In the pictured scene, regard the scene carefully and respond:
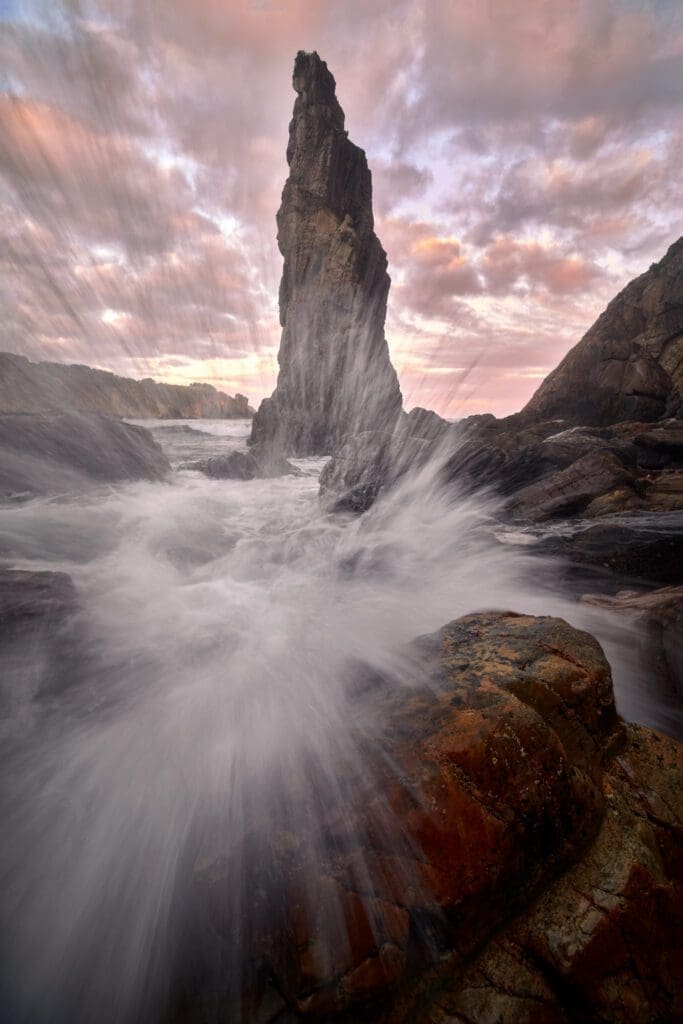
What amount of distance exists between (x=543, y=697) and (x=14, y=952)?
322cm

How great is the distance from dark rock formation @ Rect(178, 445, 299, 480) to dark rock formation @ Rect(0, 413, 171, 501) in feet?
12.2

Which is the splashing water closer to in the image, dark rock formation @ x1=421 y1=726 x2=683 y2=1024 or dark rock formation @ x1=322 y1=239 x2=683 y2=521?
dark rock formation @ x1=421 y1=726 x2=683 y2=1024

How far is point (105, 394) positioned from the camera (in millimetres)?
97688

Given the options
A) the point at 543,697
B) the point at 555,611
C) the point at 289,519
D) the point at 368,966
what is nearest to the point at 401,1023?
the point at 368,966

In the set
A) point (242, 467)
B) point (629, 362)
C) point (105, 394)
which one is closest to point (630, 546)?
point (242, 467)

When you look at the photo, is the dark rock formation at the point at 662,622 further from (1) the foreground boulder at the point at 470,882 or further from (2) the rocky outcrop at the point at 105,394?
(2) the rocky outcrop at the point at 105,394

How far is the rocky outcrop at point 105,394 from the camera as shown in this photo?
6275cm

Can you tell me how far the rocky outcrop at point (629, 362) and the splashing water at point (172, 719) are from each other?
16.5 metres

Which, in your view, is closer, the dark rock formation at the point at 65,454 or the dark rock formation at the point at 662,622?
the dark rock formation at the point at 662,622

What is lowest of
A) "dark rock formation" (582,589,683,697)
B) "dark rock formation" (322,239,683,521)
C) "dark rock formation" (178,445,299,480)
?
"dark rock formation" (178,445,299,480)

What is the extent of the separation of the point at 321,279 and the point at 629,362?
2589 cm

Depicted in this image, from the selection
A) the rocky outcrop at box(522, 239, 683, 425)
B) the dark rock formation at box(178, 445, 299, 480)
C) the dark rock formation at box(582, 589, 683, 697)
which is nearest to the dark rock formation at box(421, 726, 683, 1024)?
the dark rock formation at box(582, 589, 683, 697)

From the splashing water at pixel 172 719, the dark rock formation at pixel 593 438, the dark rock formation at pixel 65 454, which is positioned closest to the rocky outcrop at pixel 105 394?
the dark rock formation at pixel 65 454

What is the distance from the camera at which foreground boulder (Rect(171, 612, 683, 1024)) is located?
1.61 meters
